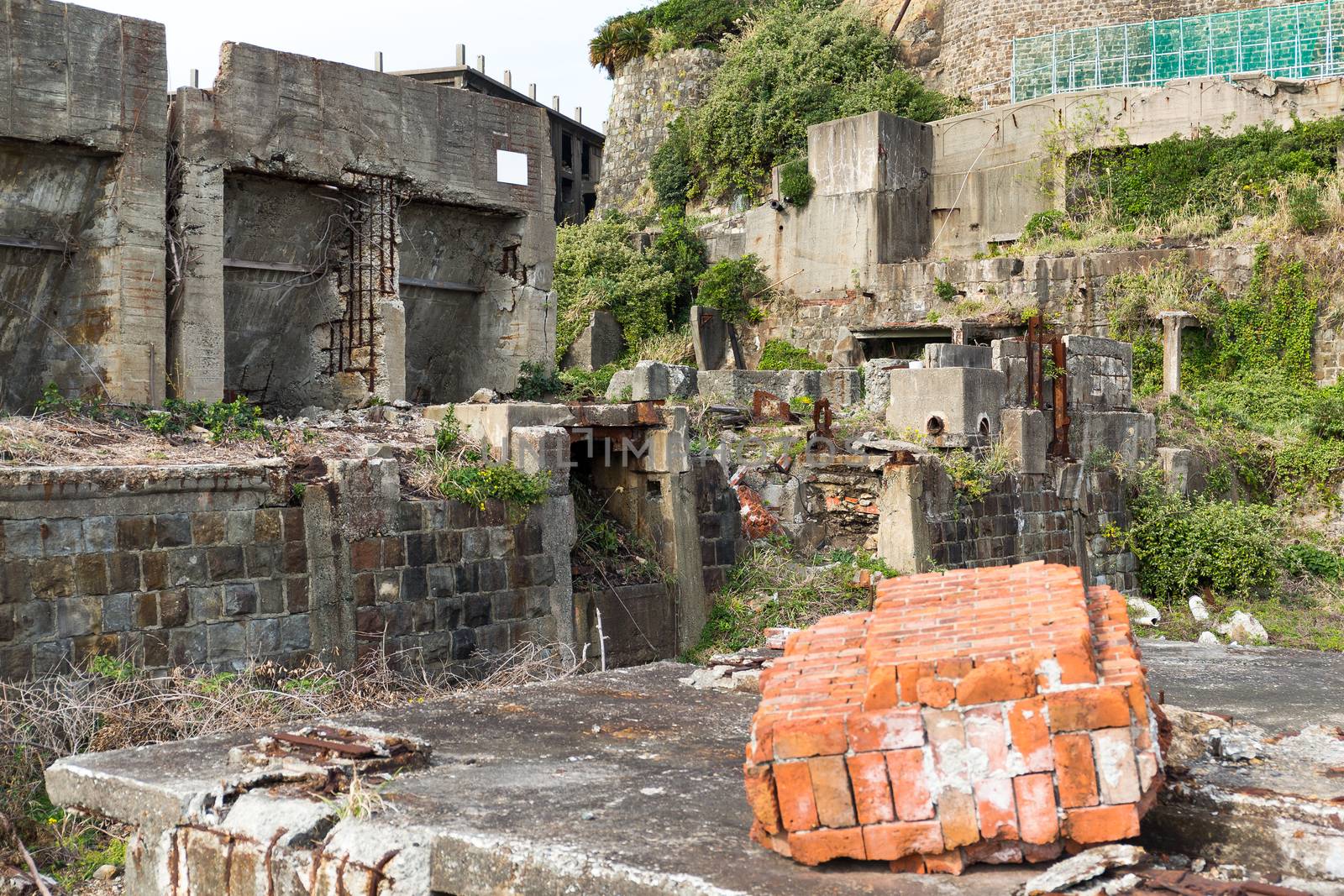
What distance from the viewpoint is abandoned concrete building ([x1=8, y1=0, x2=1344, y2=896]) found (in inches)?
134

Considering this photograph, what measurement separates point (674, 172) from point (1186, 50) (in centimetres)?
1152

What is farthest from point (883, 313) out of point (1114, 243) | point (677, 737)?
point (677, 737)

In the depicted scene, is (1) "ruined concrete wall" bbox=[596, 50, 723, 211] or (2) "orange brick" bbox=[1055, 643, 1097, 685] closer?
(2) "orange brick" bbox=[1055, 643, 1097, 685]

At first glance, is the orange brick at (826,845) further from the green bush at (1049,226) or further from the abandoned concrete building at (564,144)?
the abandoned concrete building at (564,144)

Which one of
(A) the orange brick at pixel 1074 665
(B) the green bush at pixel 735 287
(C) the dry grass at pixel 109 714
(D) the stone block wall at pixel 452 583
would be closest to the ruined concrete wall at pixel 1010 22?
(B) the green bush at pixel 735 287

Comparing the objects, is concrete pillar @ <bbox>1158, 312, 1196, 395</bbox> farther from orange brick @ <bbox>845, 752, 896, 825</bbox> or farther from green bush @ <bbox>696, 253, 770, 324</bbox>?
orange brick @ <bbox>845, 752, 896, 825</bbox>

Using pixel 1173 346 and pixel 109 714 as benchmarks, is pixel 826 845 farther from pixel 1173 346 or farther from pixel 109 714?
pixel 1173 346

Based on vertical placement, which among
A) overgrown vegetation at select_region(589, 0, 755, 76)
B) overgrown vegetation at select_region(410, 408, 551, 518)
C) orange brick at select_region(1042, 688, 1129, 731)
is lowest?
orange brick at select_region(1042, 688, 1129, 731)

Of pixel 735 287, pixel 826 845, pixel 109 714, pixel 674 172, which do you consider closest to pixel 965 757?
pixel 826 845

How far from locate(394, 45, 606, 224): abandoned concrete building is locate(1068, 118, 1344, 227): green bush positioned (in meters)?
18.0

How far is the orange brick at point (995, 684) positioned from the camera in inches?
131

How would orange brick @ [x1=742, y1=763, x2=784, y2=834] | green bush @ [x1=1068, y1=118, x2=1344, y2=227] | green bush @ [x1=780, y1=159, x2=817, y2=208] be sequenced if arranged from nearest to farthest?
1. orange brick @ [x1=742, y1=763, x2=784, y2=834]
2. green bush @ [x1=1068, y1=118, x2=1344, y2=227]
3. green bush @ [x1=780, y1=159, x2=817, y2=208]

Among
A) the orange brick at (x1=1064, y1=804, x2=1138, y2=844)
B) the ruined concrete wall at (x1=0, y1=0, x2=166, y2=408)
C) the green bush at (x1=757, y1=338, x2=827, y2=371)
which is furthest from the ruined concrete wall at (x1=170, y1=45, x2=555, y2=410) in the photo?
the orange brick at (x1=1064, y1=804, x2=1138, y2=844)

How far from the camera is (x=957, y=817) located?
10.9 ft
